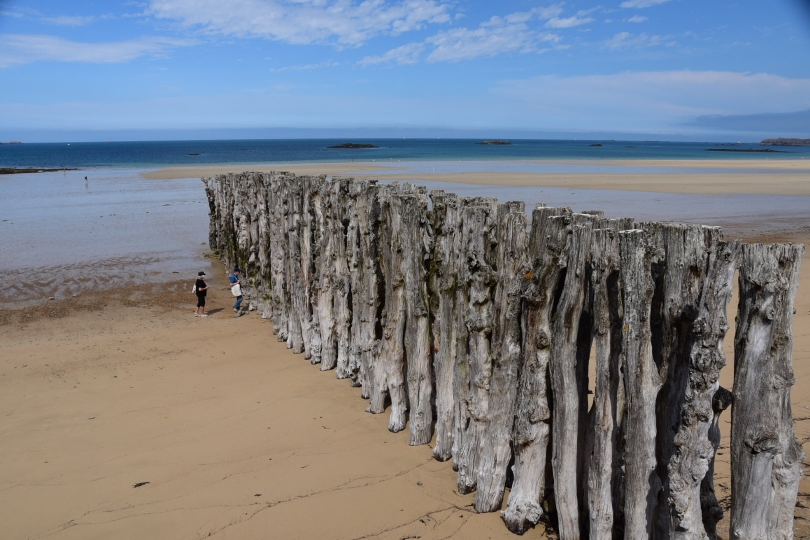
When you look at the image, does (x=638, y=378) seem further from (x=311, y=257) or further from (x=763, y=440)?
(x=311, y=257)

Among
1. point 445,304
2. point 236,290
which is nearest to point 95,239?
point 236,290

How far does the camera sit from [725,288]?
3.07 metres

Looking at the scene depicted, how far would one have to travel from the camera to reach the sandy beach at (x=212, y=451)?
461 cm

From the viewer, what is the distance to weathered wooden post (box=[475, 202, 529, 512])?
4.36 m

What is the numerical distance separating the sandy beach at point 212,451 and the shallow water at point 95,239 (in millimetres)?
5313

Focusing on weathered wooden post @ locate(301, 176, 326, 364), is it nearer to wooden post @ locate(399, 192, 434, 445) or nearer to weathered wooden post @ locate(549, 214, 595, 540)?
wooden post @ locate(399, 192, 434, 445)

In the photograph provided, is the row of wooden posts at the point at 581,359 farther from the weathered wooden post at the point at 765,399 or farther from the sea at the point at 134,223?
the sea at the point at 134,223

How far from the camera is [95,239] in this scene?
765 inches

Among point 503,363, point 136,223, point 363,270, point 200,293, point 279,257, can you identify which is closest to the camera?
point 503,363

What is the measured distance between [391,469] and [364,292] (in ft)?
7.02

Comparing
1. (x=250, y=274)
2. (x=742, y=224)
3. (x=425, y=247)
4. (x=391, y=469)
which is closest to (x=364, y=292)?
(x=425, y=247)

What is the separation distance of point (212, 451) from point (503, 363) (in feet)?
9.91

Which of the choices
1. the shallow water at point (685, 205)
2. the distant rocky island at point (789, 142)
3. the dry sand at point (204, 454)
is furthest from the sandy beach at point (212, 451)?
the distant rocky island at point (789, 142)

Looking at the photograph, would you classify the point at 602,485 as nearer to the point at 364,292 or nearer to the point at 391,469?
the point at 391,469
